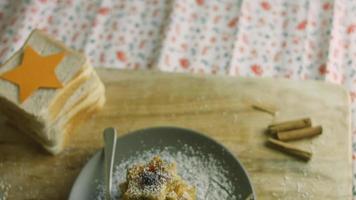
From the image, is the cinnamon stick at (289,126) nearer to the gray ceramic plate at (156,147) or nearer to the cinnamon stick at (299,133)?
the cinnamon stick at (299,133)

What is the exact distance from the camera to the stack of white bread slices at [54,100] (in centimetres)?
136

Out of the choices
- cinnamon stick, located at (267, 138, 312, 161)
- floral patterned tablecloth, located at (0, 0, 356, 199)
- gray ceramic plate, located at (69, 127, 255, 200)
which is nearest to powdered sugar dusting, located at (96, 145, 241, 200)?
gray ceramic plate, located at (69, 127, 255, 200)

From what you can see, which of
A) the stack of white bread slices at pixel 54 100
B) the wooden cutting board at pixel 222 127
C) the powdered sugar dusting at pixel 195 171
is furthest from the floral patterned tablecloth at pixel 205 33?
the powdered sugar dusting at pixel 195 171

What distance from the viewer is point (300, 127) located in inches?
56.0

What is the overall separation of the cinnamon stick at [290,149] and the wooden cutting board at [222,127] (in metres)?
0.01

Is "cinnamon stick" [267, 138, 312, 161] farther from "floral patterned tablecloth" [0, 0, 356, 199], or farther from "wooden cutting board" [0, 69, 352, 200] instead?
"floral patterned tablecloth" [0, 0, 356, 199]

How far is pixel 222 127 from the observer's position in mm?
1445

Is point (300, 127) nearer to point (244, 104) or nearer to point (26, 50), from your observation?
point (244, 104)

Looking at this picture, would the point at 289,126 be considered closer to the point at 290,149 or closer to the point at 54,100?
the point at 290,149

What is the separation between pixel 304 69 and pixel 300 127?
1.24 ft

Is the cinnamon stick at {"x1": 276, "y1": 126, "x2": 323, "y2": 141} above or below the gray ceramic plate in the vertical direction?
above

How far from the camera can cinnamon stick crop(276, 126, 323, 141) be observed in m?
1.40

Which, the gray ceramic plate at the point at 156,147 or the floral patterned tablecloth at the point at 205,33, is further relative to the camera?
the floral patterned tablecloth at the point at 205,33

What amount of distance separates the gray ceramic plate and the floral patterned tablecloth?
42 centimetres
